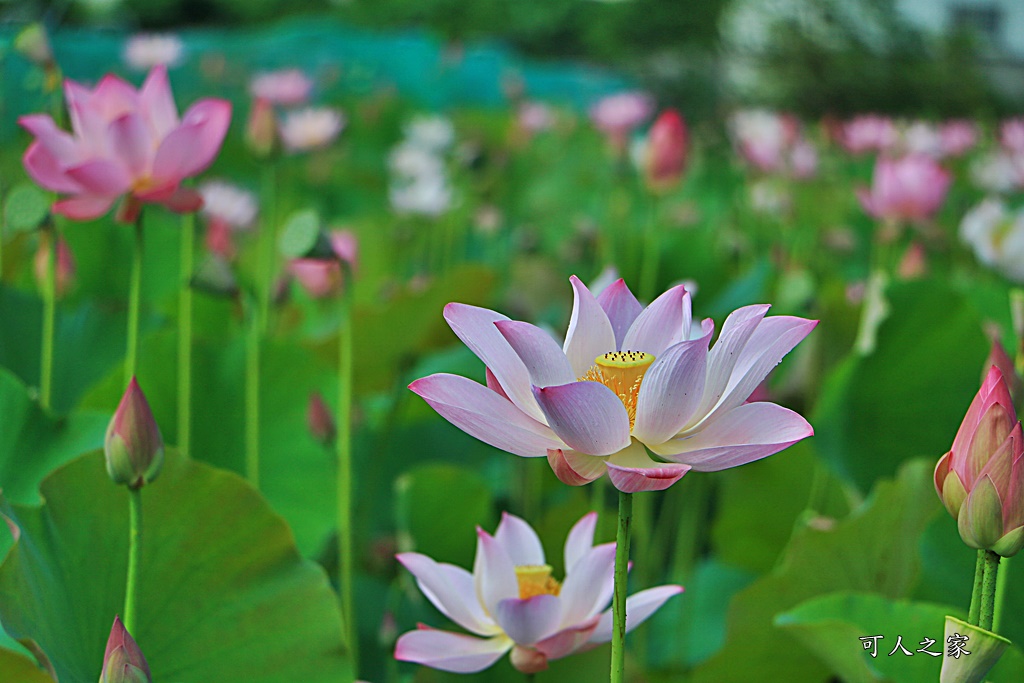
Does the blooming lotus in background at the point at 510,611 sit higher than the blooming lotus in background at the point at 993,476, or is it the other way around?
the blooming lotus in background at the point at 993,476

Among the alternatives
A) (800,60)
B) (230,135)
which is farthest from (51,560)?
(800,60)

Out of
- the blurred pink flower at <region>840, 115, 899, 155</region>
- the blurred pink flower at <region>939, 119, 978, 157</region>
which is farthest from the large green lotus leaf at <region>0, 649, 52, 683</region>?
the blurred pink flower at <region>939, 119, 978, 157</region>

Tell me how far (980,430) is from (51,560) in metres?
0.41

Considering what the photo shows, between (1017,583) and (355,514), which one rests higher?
(1017,583)

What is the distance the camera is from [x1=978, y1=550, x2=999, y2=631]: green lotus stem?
12.8 inches

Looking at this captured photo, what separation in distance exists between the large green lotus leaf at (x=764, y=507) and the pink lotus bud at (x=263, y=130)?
0.55 metres

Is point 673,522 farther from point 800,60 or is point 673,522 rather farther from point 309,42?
point 800,60

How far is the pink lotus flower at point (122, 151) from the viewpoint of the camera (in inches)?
22.6

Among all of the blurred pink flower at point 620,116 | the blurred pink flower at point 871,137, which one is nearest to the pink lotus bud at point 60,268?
the blurred pink flower at point 620,116

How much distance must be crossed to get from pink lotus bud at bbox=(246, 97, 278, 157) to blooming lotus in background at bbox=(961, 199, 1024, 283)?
2.44ft

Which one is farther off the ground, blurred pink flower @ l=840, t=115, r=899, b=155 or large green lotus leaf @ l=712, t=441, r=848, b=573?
blurred pink flower @ l=840, t=115, r=899, b=155

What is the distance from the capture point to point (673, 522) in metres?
1.08

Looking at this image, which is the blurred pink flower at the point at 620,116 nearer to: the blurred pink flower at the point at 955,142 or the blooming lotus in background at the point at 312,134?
the blooming lotus in background at the point at 312,134

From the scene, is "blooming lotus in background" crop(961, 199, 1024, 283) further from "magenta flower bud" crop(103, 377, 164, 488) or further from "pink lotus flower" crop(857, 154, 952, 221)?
"magenta flower bud" crop(103, 377, 164, 488)
